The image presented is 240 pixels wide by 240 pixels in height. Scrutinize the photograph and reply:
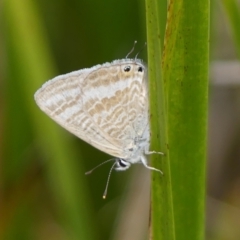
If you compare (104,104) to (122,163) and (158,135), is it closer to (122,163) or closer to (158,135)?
(122,163)

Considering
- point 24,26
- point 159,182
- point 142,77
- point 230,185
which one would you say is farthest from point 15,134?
point 230,185

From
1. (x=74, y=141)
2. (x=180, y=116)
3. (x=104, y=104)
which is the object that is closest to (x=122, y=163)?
(x=104, y=104)

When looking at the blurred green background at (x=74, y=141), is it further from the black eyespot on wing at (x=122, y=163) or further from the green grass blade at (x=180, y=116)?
the green grass blade at (x=180, y=116)

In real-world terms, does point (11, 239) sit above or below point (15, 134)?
below

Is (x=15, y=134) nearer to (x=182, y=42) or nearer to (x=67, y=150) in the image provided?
(x=67, y=150)

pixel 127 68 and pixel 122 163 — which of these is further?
pixel 122 163

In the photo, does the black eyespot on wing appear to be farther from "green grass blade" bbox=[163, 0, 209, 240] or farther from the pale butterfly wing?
"green grass blade" bbox=[163, 0, 209, 240]
